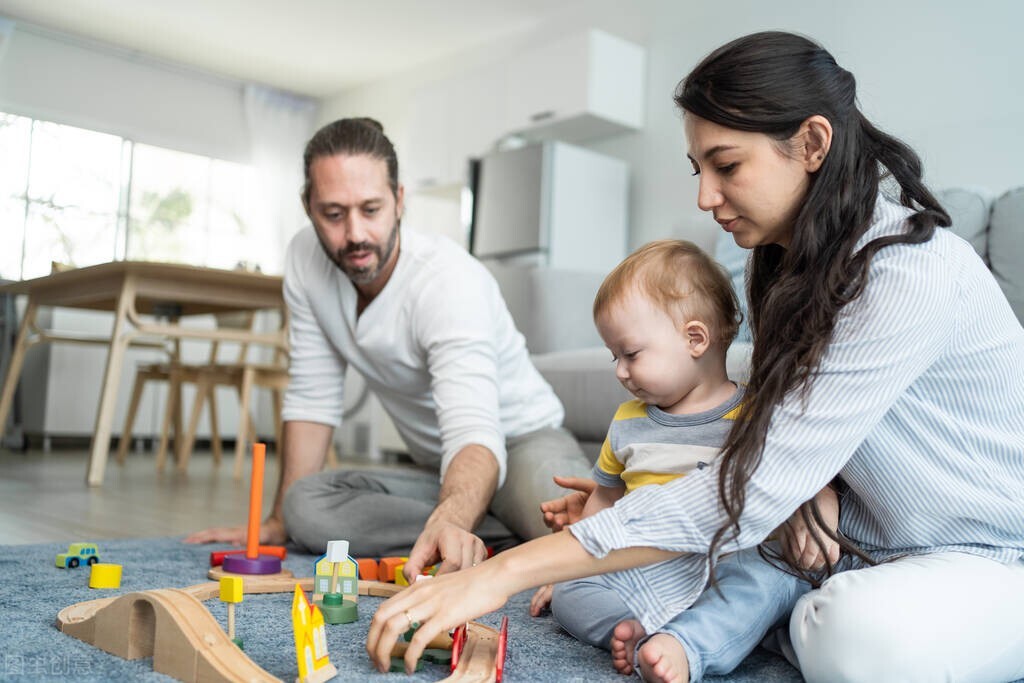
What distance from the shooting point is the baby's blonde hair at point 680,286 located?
112 cm

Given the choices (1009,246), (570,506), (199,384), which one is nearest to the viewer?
(570,506)

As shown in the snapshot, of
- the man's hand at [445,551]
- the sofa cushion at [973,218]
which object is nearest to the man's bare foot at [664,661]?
the man's hand at [445,551]

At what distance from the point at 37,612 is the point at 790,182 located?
1.05m

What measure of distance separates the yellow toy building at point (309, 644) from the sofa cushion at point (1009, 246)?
5.12 ft

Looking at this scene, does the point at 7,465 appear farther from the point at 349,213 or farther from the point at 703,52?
the point at 703,52

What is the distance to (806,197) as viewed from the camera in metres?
0.95

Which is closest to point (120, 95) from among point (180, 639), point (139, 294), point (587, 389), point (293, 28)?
point (293, 28)

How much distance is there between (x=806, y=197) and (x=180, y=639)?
0.77 meters

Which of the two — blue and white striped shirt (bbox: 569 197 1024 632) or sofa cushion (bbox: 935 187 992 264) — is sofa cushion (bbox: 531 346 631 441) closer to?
sofa cushion (bbox: 935 187 992 264)

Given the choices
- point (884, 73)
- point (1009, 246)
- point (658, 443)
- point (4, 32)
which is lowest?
point (658, 443)

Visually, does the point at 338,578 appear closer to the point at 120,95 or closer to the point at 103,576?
the point at 103,576

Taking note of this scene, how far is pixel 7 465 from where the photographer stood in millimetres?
3762

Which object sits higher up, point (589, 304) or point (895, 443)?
point (589, 304)

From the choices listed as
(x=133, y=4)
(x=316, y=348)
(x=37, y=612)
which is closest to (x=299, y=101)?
(x=133, y=4)
